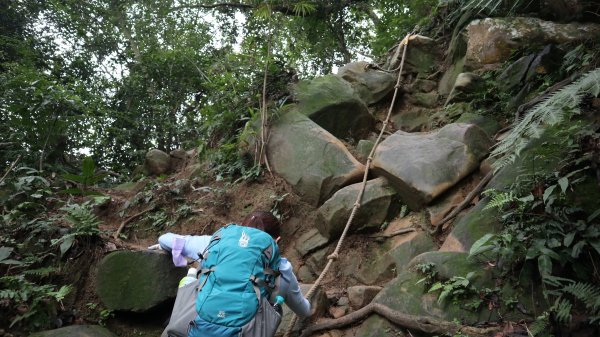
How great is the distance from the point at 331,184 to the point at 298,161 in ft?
2.20

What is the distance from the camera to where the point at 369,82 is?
7.84 metres

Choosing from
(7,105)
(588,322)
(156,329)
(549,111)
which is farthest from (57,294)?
(7,105)

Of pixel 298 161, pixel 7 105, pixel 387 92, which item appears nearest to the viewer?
pixel 298 161

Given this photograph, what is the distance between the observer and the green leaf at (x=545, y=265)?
2.47 m

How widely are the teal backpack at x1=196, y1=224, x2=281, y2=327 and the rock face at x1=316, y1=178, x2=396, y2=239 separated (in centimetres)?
213

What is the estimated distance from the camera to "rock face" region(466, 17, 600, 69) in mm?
5621

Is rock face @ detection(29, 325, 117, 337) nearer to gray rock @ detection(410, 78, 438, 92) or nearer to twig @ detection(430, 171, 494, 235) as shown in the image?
twig @ detection(430, 171, 494, 235)

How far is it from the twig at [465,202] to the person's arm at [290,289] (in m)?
1.87

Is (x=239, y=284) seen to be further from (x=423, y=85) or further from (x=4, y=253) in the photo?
(x=423, y=85)

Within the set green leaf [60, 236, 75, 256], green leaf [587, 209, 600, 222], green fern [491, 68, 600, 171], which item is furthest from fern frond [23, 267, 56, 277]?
green leaf [587, 209, 600, 222]

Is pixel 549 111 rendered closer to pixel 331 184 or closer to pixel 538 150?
pixel 538 150

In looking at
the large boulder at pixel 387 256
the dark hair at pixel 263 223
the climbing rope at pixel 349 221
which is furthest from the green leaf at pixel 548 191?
the dark hair at pixel 263 223

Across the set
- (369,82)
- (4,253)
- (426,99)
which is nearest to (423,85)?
(426,99)

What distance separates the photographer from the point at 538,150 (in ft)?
10.6
